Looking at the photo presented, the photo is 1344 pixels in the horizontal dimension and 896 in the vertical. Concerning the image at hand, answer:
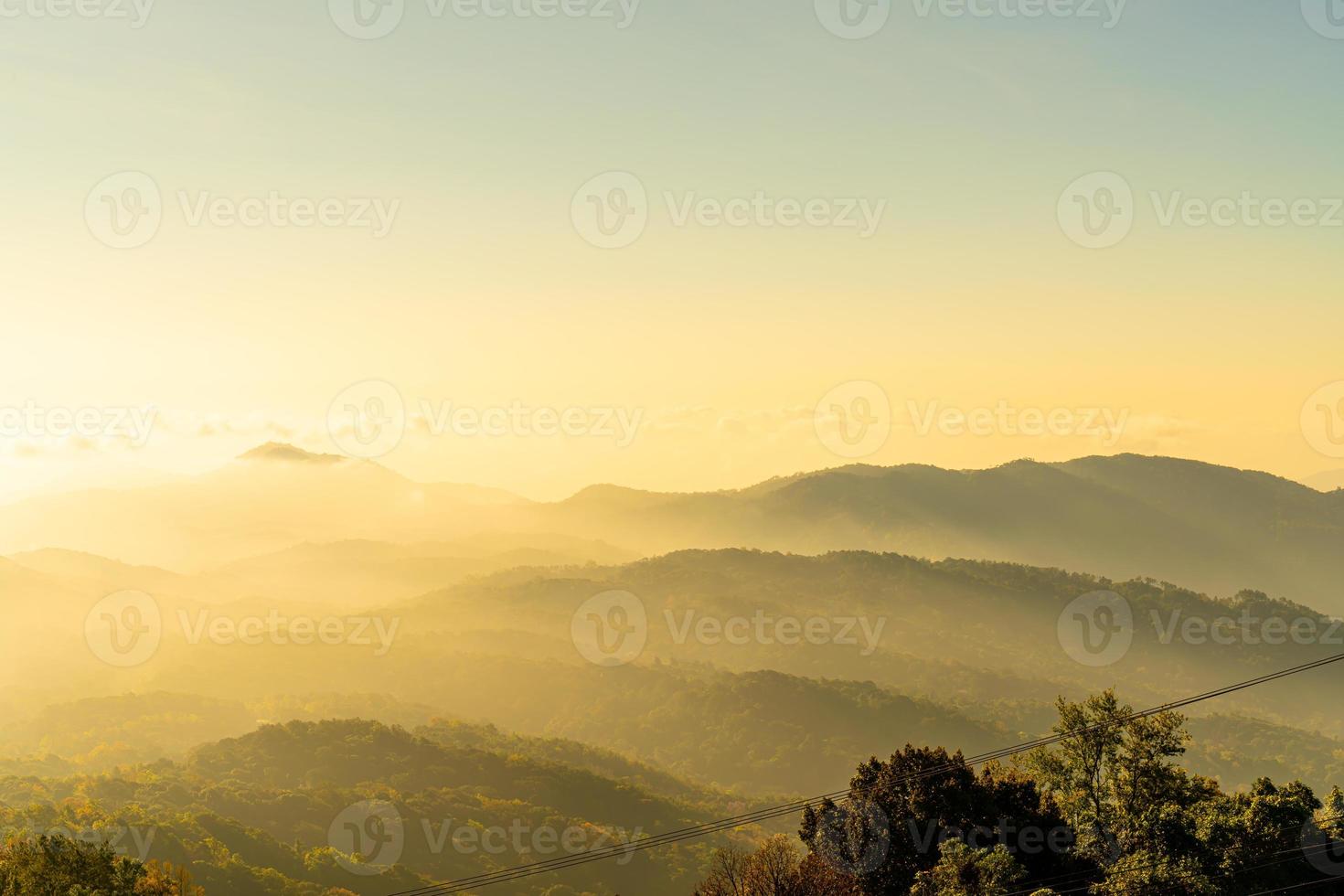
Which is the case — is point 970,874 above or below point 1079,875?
above

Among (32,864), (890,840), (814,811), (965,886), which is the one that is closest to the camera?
(32,864)

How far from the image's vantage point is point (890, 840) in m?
52.1

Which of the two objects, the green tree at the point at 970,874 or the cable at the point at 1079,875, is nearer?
the green tree at the point at 970,874

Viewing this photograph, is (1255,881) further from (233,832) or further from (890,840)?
(233,832)

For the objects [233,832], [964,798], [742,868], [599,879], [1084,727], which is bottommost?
[599,879]

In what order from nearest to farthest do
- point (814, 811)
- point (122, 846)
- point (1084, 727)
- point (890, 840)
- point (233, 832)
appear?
point (1084, 727) < point (890, 840) < point (814, 811) < point (122, 846) < point (233, 832)

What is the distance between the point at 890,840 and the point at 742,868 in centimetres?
893

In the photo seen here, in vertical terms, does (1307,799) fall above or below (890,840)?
above

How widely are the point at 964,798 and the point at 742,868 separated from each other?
13.8 metres

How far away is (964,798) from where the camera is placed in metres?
53.1

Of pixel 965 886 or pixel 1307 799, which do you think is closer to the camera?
pixel 965 886

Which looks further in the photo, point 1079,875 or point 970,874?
point 1079,875

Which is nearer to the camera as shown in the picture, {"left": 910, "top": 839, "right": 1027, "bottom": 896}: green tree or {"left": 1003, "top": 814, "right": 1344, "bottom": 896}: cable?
{"left": 910, "top": 839, "right": 1027, "bottom": 896}: green tree

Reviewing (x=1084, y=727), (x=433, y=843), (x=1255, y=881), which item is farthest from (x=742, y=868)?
(x=433, y=843)
